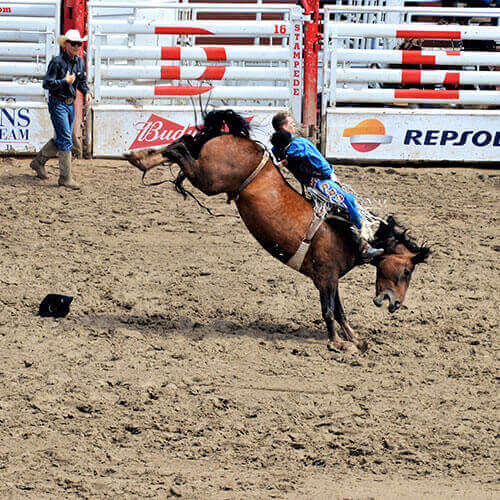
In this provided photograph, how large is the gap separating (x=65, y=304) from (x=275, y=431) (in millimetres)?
2237

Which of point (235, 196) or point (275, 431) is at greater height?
point (235, 196)

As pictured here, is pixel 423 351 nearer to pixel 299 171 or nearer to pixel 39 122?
pixel 299 171

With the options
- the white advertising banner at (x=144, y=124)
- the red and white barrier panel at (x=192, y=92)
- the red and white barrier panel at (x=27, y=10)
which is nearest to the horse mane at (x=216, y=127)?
the white advertising banner at (x=144, y=124)

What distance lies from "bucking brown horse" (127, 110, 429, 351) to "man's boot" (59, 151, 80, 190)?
3.58 metres

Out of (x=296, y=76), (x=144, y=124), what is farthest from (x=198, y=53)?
(x=296, y=76)

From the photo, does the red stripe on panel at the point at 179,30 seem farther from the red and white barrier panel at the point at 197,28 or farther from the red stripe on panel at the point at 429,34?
the red stripe on panel at the point at 429,34

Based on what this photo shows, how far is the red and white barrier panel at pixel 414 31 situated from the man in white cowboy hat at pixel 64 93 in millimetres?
3168

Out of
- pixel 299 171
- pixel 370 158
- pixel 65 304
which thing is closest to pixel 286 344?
pixel 299 171

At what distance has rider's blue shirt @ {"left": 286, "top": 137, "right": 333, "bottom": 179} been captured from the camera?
557 centimetres

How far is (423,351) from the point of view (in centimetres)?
581

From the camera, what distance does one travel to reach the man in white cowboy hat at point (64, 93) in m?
8.62

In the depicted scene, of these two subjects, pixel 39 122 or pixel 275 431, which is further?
pixel 39 122

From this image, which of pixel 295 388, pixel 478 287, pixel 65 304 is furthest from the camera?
pixel 478 287

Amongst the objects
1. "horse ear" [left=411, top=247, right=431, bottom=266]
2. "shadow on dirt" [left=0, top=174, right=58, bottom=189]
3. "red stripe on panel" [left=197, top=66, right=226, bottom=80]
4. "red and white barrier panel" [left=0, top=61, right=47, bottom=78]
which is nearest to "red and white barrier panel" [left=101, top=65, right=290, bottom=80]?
"red stripe on panel" [left=197, top=66, right=226, bottom=80]
